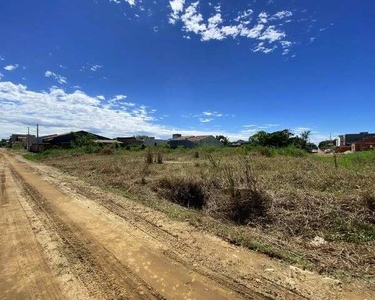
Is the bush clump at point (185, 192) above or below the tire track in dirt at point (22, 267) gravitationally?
above

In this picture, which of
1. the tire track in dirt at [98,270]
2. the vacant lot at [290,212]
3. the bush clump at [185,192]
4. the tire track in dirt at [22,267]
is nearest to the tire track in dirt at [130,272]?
the tire track in dirt at [98,270]

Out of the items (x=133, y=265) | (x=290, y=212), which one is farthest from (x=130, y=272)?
(x=290, y=212)

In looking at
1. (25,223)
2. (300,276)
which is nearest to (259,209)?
(300,276)

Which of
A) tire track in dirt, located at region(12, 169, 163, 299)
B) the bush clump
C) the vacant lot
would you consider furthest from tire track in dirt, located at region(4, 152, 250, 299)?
the bush clump

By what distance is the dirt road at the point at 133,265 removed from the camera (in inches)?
136

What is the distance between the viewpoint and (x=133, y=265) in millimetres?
4156

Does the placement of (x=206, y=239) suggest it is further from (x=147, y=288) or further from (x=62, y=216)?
(x=62, y=216)

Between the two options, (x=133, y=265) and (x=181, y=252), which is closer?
(x=133, y=265)

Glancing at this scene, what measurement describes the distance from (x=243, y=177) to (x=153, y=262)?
4414mm

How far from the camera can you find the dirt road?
136 inches

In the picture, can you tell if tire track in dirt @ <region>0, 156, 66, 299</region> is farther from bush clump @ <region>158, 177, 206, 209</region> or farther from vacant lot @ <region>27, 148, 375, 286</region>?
bush clump @ <region>158, 177, 206, 209</region>

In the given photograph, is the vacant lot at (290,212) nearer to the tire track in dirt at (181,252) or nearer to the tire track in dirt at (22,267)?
the tire track in dirt at (181,252)

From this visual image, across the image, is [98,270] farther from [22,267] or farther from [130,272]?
[22,267]

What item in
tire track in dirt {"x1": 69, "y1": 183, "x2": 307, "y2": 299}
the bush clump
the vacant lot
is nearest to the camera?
tire track in dirt {"x1": 69, "y1": 183, "x2": 307, "y2": 299}
